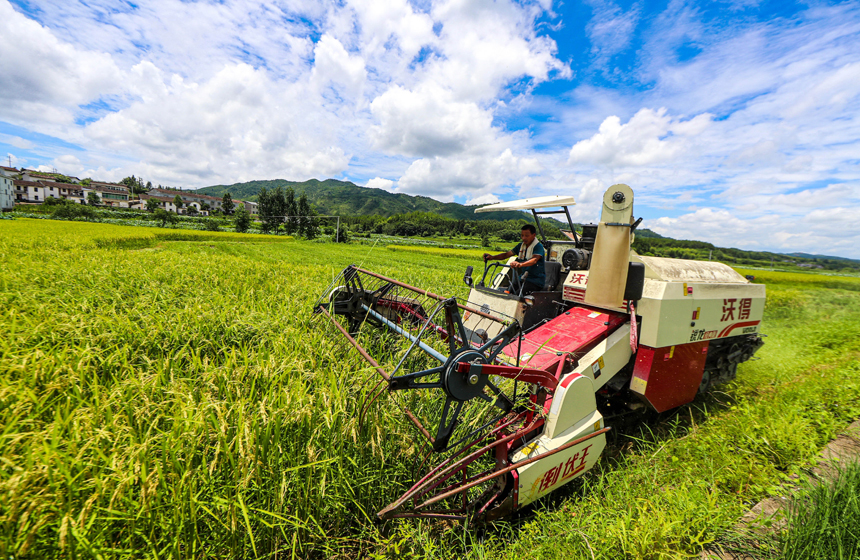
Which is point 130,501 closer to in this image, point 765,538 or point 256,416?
point 256,416

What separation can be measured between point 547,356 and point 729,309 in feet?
10.5

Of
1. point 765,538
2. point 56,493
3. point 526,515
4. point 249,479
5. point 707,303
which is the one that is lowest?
point 526,515

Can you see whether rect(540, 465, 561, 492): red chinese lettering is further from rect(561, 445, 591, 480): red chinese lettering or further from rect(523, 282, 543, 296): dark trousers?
rect(523, 282, 543, 296): dark trousers

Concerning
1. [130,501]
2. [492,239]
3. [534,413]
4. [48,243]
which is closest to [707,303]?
[534,413]

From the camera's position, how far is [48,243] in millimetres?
10484

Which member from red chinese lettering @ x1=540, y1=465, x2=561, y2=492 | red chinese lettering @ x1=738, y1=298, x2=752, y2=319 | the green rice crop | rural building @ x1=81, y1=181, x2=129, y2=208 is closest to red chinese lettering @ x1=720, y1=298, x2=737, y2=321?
red chinese lettering @ x1=738, y1=298, x2=752, y2=319

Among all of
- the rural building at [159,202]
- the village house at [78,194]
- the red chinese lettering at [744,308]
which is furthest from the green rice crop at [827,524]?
the rural building at [159,202]

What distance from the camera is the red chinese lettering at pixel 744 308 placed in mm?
4922

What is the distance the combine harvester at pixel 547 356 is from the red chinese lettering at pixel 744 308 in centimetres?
4

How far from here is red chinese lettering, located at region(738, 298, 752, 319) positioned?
16.1 feet

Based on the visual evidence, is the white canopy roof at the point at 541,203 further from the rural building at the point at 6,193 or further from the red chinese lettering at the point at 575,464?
the rural building at the point at 6,193

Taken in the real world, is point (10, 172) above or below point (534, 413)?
above

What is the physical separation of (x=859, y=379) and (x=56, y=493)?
31.6 feet

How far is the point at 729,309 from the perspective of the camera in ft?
15.6
